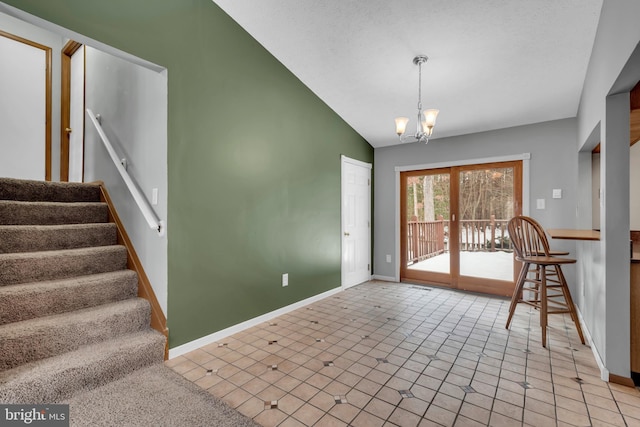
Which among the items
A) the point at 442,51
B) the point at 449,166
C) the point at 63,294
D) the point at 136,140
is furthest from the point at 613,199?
the point at 63,294

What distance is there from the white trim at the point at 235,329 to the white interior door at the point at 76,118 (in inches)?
113

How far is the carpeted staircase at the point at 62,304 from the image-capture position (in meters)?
1.82

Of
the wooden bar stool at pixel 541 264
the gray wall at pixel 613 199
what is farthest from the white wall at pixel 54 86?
the gray wall at pixel 613 199

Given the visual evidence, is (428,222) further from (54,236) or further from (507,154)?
(54,236)

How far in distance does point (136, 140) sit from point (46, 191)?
1.19m

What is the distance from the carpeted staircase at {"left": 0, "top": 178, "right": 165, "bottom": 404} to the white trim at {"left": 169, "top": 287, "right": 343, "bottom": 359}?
189mm

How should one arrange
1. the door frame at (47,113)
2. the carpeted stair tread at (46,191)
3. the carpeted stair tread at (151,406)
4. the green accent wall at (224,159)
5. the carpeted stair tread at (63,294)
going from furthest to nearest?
the door frame at (47,113) → the carpeted stair tread at (46,191) → the green accent wall at (224,159) → the carpeted stair tread at (63,294) → the carpeted stair tread at (151,406)

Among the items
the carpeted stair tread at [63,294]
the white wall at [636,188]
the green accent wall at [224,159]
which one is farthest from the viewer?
the white wall at [636,188]

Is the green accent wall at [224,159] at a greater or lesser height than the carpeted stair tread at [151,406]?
greater

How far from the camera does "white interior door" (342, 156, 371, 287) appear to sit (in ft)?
14.7

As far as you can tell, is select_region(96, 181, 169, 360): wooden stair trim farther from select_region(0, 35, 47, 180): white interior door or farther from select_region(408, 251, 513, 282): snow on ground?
select_region(408, 251, 513, 282): snow on ground

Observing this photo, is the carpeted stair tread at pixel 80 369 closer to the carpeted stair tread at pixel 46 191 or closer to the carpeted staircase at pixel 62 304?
the carpeted staircase at pixel 62 304

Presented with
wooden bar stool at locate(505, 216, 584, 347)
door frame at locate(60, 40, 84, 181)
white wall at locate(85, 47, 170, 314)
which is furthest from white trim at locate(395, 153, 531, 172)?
door frame at locate(60, 40, 84, 181)

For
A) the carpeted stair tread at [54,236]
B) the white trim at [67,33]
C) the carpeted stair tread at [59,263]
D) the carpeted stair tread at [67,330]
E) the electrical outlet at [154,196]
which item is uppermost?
the white trim at [67,33]
